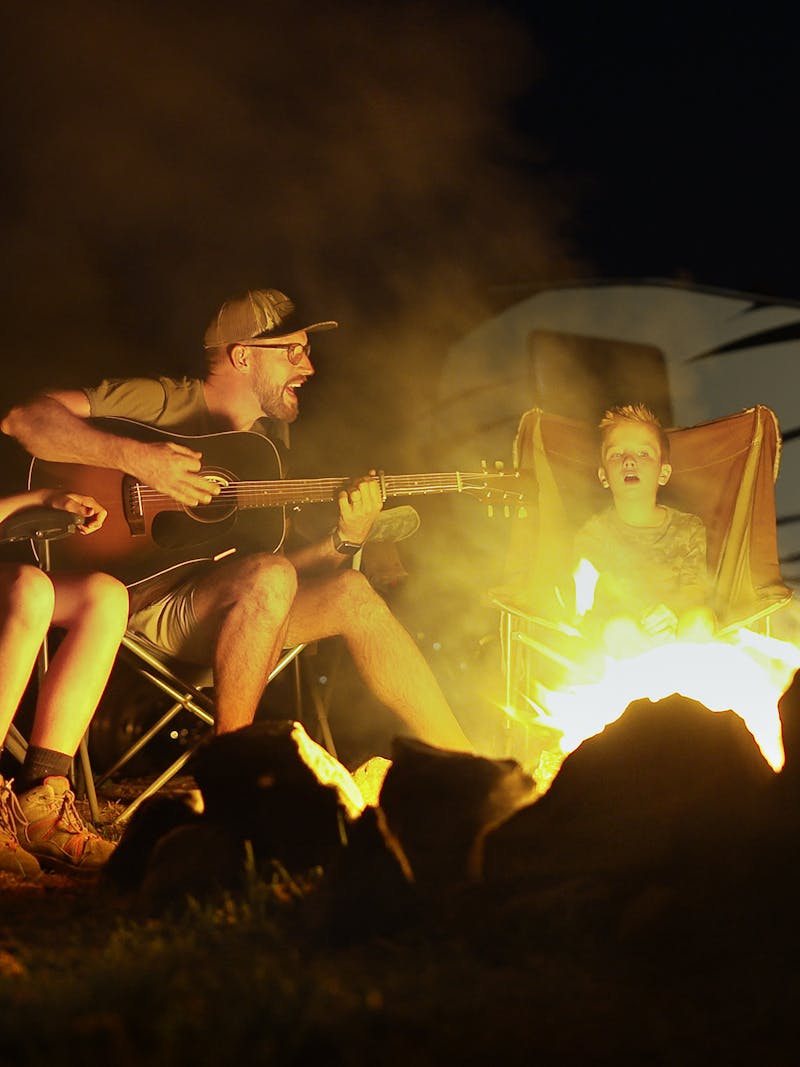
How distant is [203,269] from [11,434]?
122 centimetres

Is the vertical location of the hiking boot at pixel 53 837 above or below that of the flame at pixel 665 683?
below

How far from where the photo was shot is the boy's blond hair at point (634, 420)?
359 cm

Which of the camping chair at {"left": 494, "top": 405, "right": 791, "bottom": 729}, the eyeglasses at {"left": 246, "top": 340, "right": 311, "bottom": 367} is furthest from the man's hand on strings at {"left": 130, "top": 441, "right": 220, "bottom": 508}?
the camping chair at {"left": 494, "top": 405, "right": 791, "bottom": 729}

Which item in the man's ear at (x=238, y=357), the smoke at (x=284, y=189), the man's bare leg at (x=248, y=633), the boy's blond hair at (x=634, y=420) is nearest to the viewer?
the man's bare leg at (x=248, y=633)

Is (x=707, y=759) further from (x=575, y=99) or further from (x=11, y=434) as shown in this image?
(x=575, y=99)

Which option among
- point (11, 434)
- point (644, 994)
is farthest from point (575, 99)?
point (644, 994)

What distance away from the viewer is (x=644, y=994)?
60.8 inches

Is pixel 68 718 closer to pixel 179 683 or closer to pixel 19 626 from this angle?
pixel 19 626

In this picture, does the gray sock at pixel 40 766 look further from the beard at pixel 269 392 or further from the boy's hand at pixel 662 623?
the boy's hand at pixel 662 623

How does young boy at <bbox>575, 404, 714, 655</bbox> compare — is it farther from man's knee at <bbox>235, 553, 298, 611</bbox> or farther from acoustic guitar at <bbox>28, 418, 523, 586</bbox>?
man's knee at <bbox>235, 553, 298, 611</bbox>

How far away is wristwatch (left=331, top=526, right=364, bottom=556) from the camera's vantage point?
3.24m

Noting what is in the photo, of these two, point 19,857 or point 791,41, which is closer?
point 19,857

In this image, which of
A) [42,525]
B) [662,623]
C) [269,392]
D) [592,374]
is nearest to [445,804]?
[42,525]

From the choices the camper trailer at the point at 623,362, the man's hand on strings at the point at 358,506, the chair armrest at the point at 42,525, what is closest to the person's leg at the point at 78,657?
the chair armrest at the point at 42,525
